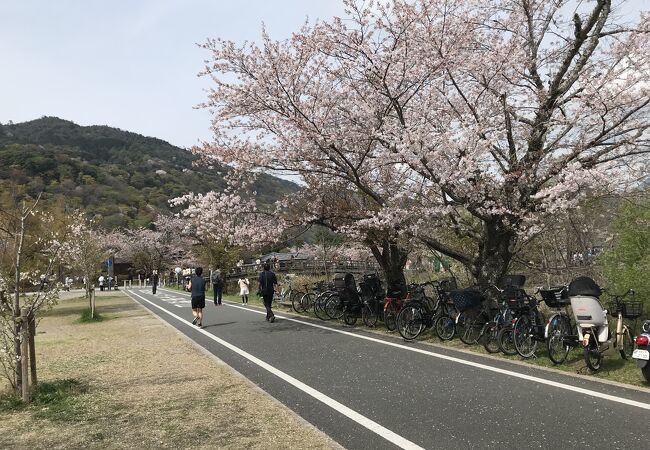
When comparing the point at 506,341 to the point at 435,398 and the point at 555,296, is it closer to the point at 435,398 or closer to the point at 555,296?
the point at 555,296

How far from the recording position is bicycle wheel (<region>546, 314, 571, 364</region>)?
7152 millimetres

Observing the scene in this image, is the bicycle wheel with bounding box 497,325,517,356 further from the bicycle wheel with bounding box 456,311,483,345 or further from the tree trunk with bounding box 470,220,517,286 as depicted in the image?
the tree trunk with bounding box 470,220,517,286

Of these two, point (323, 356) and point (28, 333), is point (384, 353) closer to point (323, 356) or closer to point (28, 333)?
point (323, 356)

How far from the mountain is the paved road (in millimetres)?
51471

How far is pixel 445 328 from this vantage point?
9.54 metres

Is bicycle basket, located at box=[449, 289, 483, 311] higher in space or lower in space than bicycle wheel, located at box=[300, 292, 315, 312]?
higher

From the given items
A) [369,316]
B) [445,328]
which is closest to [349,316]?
[369,316]

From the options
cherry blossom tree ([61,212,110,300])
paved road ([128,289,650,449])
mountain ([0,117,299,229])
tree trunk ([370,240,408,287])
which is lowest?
paved road ([128,289,650,449])

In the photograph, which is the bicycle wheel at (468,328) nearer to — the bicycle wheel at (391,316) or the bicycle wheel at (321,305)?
the bicycle wheel at (391,316)

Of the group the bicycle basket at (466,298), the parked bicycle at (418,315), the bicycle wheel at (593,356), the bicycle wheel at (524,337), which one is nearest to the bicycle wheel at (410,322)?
the parked bicycle at (418,315)

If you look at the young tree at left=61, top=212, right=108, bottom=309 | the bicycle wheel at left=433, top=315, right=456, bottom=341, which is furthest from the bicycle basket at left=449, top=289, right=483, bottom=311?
the young tree at left=61, top=212, right=108, bottom=309

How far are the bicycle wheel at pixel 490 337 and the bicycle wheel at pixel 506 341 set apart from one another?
0.14 metres

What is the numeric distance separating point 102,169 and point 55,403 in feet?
370

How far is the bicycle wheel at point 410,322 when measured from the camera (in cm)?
984
